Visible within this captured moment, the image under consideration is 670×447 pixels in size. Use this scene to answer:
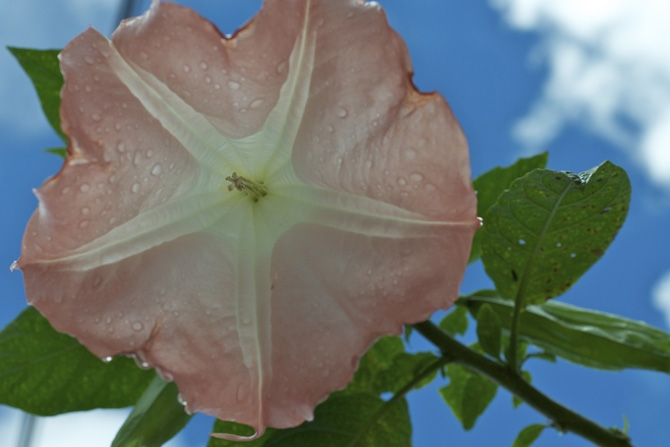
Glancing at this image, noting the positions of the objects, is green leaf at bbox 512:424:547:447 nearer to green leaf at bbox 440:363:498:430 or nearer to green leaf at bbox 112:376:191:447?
green leaf at bbox 440:363:498:430

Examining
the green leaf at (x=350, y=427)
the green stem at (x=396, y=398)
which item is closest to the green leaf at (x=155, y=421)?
the green leaf at (x=350, y=427)

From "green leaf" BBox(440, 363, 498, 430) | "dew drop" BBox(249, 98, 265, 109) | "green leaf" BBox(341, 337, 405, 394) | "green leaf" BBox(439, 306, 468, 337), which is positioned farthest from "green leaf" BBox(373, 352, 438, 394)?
"dew drop" BBox(249, 98, 265, 109)

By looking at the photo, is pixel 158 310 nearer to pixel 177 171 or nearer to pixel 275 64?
pixel 177 171

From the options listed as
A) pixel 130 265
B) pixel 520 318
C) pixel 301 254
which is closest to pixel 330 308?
pixel 301 254

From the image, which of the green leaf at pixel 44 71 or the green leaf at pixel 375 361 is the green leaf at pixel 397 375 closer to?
the green leaf at pixel 375 361

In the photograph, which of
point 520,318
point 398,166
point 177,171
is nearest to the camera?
point 398,166

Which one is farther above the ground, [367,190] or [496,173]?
[496,173]
